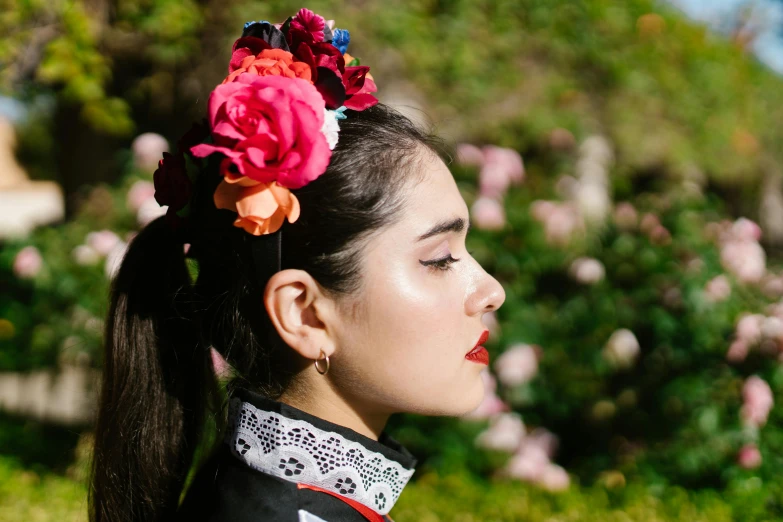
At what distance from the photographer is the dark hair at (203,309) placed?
1587 millimetres

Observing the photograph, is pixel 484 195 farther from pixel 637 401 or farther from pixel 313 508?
pixel 313 508

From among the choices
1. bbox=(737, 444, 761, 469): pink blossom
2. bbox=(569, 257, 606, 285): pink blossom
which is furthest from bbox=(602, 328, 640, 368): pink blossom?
bbox=(737, 444, 761, 469): pink blossom

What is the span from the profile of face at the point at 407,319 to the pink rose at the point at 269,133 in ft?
0.71

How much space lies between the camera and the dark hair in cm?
159

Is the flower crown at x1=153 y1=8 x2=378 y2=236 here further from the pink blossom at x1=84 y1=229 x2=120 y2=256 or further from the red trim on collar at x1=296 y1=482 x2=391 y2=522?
the pink blossom at x1=84 y1=229 x2=120 y2=256

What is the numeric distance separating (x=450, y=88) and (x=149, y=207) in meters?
2.78

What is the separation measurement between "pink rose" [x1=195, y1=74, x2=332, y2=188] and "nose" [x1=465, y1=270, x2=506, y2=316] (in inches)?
16.6

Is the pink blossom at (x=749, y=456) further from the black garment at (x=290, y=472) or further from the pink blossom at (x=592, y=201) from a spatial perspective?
the black garment at (x=290, y=472)

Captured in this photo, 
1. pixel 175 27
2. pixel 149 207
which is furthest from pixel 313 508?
pixel 175 27

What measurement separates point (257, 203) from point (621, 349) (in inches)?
111

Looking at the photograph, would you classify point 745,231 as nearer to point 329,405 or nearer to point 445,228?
point 445,228

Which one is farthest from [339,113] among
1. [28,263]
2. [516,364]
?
[28,263]

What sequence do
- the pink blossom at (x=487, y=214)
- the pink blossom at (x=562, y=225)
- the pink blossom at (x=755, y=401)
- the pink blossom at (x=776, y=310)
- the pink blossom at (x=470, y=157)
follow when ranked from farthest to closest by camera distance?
the pink blossom at (x=470, y=157)
the pink blossom at (x=562, y=225)
the pink blossom at (x=487, y=214)
the pink blossom at (x=776, y=310)
the pink blossom at (x=755, y=401)

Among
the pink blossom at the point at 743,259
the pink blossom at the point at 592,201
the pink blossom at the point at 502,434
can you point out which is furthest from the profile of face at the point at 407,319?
the pink blossom at the point at 592,201
